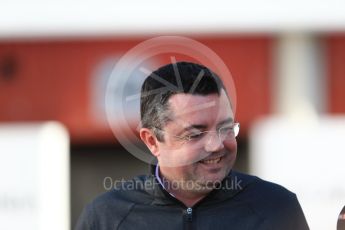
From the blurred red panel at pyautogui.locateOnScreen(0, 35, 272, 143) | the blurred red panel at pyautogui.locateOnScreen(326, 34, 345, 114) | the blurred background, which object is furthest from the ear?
the blurred red panel at pyautogui.locateOnScreen(326, 34, 345, 114)

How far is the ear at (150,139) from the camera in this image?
188cm

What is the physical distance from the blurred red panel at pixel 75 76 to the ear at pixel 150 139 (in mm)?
4326

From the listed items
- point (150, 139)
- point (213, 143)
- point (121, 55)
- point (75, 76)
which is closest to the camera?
point (213, 143)

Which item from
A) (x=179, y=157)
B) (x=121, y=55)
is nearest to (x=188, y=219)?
(x=179, y=157)

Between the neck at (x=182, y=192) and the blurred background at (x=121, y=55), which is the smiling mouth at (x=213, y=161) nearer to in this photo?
the neck at (x=182, y=192)

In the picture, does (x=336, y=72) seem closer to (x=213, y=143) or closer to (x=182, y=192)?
(x=182, y=192)

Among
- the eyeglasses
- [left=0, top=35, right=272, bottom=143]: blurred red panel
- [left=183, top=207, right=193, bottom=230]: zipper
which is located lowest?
[left=183, top=207, right=193, bottom=230]: zipper

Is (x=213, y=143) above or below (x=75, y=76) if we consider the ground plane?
below

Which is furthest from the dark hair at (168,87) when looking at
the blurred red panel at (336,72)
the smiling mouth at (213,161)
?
the blurred red panel at (336,72)

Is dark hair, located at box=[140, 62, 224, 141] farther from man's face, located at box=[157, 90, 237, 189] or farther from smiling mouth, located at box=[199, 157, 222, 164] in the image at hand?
smiling mouth, located at box=[199, 157, 222, 164]

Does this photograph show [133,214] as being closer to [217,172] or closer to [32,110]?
[217,172]

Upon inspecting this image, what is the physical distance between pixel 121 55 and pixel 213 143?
4579mm

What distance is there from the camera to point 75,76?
253 inches

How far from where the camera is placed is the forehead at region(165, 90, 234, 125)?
5.77ft
